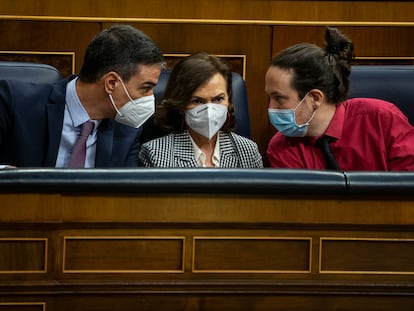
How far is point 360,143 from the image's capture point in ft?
5.46

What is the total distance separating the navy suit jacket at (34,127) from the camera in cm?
153

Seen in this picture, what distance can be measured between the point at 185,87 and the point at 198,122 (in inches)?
2.6

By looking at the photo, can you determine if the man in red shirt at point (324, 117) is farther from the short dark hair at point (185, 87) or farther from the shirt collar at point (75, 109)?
the shirt collar at point (75, 109)

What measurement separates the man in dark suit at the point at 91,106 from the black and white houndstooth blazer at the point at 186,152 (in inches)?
1.4

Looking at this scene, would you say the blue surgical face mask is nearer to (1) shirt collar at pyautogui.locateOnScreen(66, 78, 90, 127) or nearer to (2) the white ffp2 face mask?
(2) the white ffp2 face mask

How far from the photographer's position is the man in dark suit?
1533 millimetres

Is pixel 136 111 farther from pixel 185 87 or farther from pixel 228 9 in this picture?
pixel 228 9

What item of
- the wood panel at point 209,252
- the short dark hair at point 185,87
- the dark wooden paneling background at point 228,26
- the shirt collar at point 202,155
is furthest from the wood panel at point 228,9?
the wood panel at point 209,252

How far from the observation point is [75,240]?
47.0 inches

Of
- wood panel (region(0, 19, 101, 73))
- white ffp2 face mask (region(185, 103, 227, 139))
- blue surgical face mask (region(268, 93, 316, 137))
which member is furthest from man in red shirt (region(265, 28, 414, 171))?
wood panel (region(0, 19, 101, 73))

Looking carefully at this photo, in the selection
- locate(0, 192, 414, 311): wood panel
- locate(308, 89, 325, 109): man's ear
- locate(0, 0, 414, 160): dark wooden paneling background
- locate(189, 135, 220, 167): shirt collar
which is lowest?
locate(0, 192, 414, 311): wood panel

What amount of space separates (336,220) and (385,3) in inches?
35.6

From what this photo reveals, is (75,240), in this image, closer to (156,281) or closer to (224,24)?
(156,281)

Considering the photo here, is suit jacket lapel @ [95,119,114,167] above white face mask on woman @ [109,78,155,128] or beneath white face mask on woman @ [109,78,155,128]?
beneath
